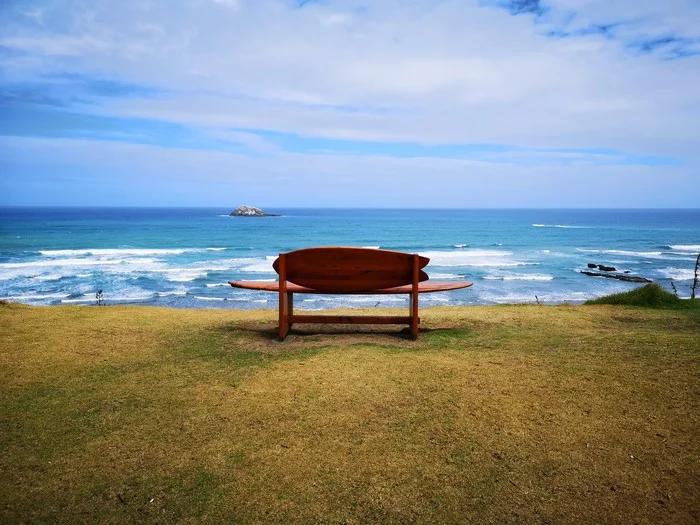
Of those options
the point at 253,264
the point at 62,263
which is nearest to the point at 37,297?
the point at 62,263

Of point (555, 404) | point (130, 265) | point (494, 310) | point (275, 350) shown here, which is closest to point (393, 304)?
point (494, 310)

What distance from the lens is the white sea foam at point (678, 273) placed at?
31403mm

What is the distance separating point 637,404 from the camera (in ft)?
13.5

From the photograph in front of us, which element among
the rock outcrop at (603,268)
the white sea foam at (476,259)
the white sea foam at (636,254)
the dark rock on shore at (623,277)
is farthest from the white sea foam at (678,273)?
the white sea foam at (476,259)

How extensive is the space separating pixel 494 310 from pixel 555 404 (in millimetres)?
4667

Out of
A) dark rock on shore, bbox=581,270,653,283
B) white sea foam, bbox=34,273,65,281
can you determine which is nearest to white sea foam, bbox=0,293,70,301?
white sea foam, bbox=34,273,65,281

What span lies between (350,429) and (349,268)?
2.42m

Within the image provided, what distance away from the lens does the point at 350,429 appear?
374 cm

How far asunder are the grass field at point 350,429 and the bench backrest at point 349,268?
71 cm

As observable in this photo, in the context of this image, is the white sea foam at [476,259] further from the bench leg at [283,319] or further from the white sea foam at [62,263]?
the bench leg at [283,319]

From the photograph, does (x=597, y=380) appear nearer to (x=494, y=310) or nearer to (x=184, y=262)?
(x=494, y=310)

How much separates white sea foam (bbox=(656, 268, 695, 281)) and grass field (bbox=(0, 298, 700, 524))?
30166mm

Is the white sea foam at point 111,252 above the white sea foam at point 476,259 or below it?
below

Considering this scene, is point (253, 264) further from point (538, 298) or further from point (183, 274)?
point (538, 298)
